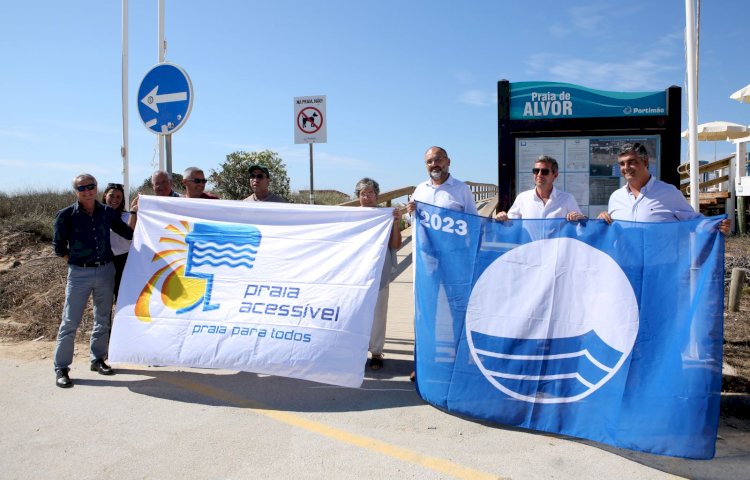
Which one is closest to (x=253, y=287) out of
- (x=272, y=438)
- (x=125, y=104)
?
(x=272, y=438)

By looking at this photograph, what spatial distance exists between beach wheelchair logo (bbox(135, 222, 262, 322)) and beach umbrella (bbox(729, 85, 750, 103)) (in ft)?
47.2

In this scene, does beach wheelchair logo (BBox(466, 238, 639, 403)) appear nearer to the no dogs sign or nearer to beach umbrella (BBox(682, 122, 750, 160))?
the no dogs sign

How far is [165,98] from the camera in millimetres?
6699

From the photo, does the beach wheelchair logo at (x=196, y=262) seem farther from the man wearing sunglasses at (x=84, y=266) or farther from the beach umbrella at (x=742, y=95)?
the beach umbrella at (x=742, y=95)

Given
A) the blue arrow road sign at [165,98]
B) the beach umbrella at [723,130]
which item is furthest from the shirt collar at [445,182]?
the beach umbrella at [723,130]

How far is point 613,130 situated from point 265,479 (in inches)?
187

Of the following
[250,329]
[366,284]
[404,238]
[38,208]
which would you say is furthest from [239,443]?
[38,208]

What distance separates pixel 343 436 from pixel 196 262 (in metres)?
2.42

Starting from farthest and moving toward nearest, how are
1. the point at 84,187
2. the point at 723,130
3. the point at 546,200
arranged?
the point at 723,130, the point at 84,187, the point at 546,200

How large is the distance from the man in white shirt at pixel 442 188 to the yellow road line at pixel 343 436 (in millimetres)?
2119

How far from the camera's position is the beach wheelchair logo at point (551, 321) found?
3891 mm

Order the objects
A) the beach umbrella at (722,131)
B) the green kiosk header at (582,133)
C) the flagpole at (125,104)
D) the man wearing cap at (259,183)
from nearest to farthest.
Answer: the green kiosk header at (582,133)
the man wearing cap at (259,183)
the flagpole at (125,104)
the beach umbrella at (722,131)

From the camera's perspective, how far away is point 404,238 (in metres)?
12.5

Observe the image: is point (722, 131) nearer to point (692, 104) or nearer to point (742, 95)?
point (742, 95)
